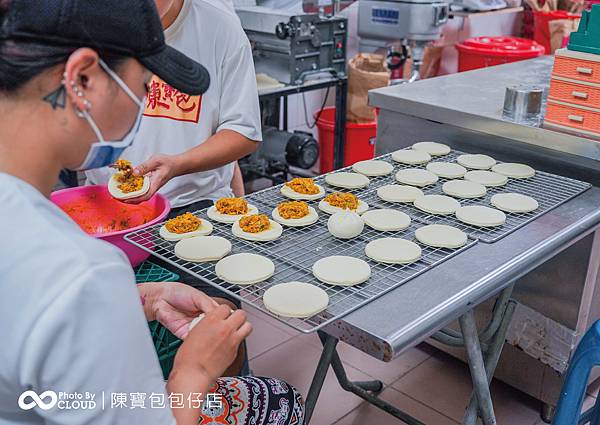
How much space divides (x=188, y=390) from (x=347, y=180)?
3.26 feet

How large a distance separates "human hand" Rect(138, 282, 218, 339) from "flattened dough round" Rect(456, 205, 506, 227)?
28.3 inches

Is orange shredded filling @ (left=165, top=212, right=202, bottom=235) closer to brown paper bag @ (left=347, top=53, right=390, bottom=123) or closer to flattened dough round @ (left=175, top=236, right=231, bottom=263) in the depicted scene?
flattened dough round @ (left=175, top=236, right=231, bottom=263)

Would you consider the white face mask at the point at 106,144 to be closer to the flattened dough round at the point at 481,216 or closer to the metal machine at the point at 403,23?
the flattened dough round at the point at 481,216

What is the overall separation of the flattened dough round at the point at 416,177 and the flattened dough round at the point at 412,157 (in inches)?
2.9

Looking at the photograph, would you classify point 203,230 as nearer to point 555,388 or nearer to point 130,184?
point 130,184

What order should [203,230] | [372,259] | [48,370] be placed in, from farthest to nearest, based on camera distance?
[203,230] < [372,259] < [48,370]

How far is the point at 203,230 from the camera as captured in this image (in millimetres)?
1548

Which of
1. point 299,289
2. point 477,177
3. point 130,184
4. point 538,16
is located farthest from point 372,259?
point 538,16

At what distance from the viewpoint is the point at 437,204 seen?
5.54 feet

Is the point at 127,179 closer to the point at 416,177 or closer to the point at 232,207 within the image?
the point at 232,207

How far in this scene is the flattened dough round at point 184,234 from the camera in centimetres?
151

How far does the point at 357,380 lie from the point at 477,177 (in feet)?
3.18

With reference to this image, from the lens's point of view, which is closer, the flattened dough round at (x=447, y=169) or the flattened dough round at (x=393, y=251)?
the flattened dough round at (x=393, y=251)

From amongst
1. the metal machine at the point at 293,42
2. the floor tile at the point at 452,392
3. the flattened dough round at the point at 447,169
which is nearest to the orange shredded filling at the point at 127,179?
the flattened dough round at the point at 447,169
